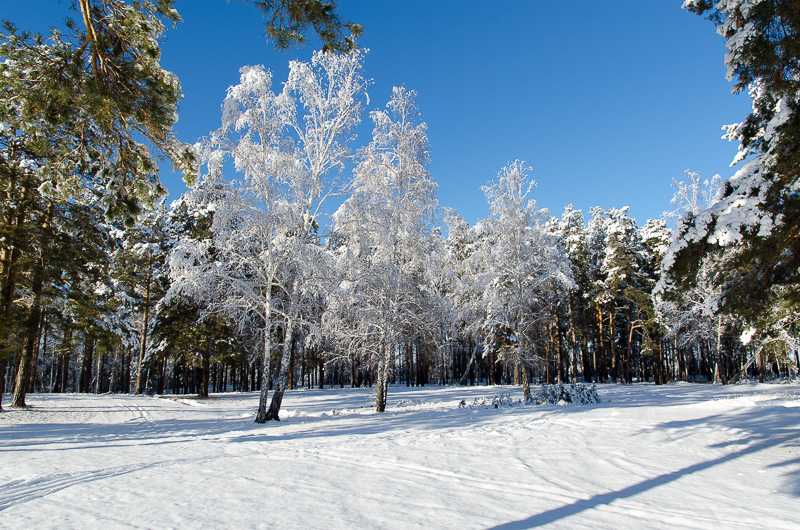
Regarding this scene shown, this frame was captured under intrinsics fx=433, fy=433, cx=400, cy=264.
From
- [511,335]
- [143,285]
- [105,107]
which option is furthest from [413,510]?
[143,285]

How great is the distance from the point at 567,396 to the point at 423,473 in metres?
12.5

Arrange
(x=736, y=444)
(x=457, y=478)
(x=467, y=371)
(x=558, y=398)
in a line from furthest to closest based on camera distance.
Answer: (x=467, y=371), (x=558, y=398), (x=736, y=444), (x=457, y=478)

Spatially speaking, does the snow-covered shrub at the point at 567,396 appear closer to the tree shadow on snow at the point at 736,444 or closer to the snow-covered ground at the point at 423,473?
the snow-covered ground at the point at 423,473

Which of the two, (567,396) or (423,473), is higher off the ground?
(423,473)

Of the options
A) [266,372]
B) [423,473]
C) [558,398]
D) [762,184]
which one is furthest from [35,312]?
[762,184]

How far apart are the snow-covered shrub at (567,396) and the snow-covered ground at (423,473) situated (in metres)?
4.08

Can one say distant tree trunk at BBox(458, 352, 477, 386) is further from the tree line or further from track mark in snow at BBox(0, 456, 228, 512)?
track mark in snow at BBox(0, 456, 228, 512)

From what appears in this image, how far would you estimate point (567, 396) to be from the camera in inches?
679

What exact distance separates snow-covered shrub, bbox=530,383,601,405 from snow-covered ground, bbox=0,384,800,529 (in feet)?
13.4

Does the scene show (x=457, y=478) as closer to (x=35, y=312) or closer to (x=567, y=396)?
(x=567, y=396)

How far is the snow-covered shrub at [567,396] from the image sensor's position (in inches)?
672

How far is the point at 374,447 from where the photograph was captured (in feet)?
29.5

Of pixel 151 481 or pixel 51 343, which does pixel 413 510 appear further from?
pixel 51 343

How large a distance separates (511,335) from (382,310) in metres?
9.35
